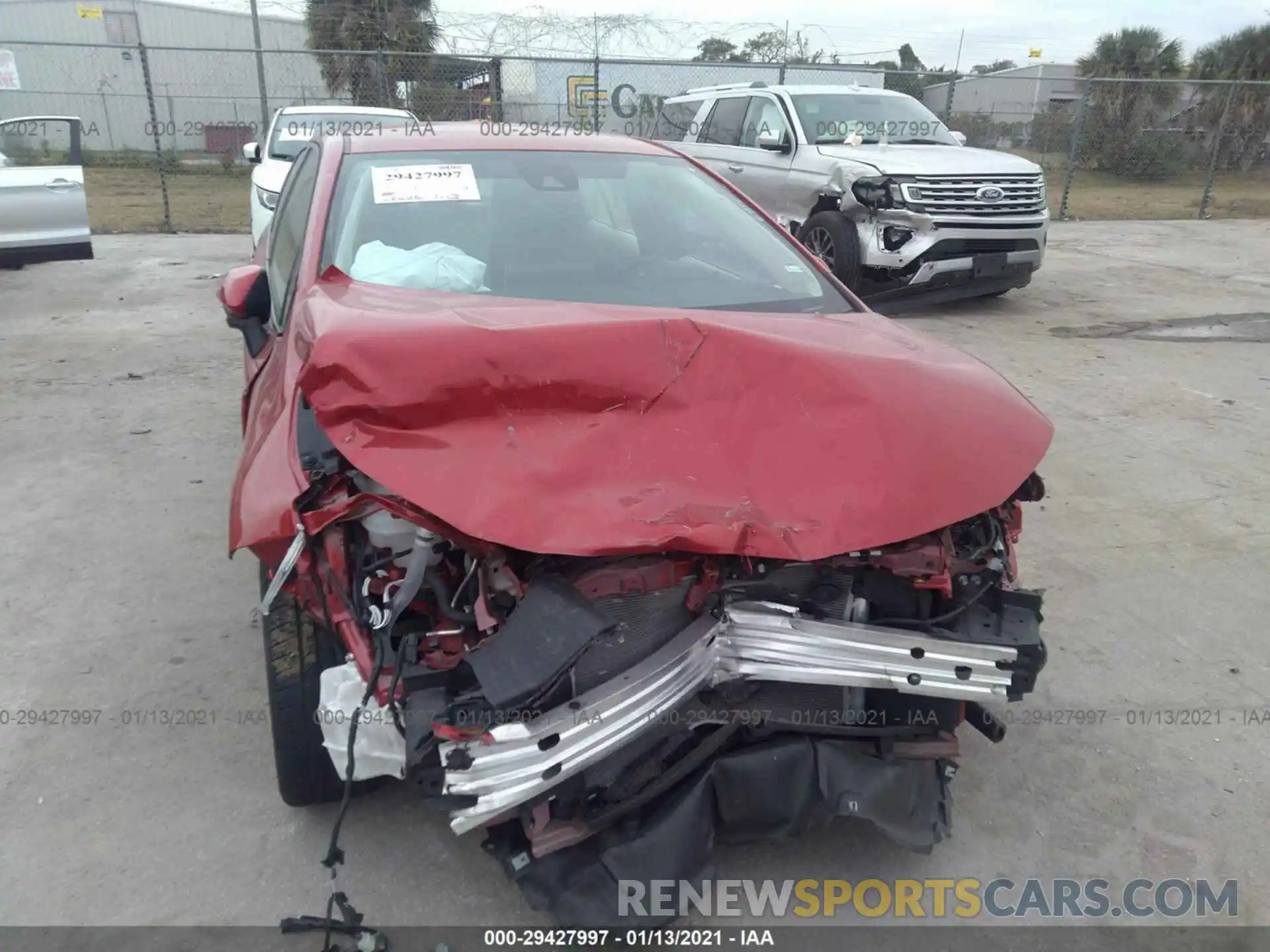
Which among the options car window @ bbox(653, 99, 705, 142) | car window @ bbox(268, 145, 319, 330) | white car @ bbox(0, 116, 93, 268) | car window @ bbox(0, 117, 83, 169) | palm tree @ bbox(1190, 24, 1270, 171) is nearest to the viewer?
car window @ bbox(268, 145, 319, 330)

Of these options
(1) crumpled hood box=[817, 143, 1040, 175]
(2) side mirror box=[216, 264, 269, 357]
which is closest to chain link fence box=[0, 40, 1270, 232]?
(1) crumpled hood box=[817, 143, 1040, 175]

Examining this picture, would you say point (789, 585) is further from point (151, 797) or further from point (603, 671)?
point (151, 797)

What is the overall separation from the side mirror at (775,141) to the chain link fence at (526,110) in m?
4.17

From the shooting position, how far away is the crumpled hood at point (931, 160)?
7.84m

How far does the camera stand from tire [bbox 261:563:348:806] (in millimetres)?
2287

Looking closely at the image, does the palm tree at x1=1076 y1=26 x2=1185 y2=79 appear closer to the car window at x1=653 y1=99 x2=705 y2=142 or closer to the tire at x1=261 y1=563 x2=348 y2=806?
the car window at x1=653 y1=99 x2=705 y2=142

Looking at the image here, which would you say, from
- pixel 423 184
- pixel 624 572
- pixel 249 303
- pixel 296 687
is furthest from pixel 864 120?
pixel 296 687

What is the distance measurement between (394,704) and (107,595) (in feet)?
7.21

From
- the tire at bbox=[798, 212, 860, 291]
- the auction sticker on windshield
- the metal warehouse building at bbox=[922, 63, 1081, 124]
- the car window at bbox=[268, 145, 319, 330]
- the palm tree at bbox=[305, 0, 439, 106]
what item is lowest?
the tire at bbox=[798, 212, 860, 291]

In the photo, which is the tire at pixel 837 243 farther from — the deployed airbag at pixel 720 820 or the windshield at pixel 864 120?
the deployed airbag at pixel 720 820

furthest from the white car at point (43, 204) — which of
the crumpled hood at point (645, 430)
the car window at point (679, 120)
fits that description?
the crumpled hood at point (645, 430)

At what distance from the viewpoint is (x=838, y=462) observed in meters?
2.11

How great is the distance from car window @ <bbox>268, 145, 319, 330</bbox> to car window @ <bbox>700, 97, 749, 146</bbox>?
6715 millimetres

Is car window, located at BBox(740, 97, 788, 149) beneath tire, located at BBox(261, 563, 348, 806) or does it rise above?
above
